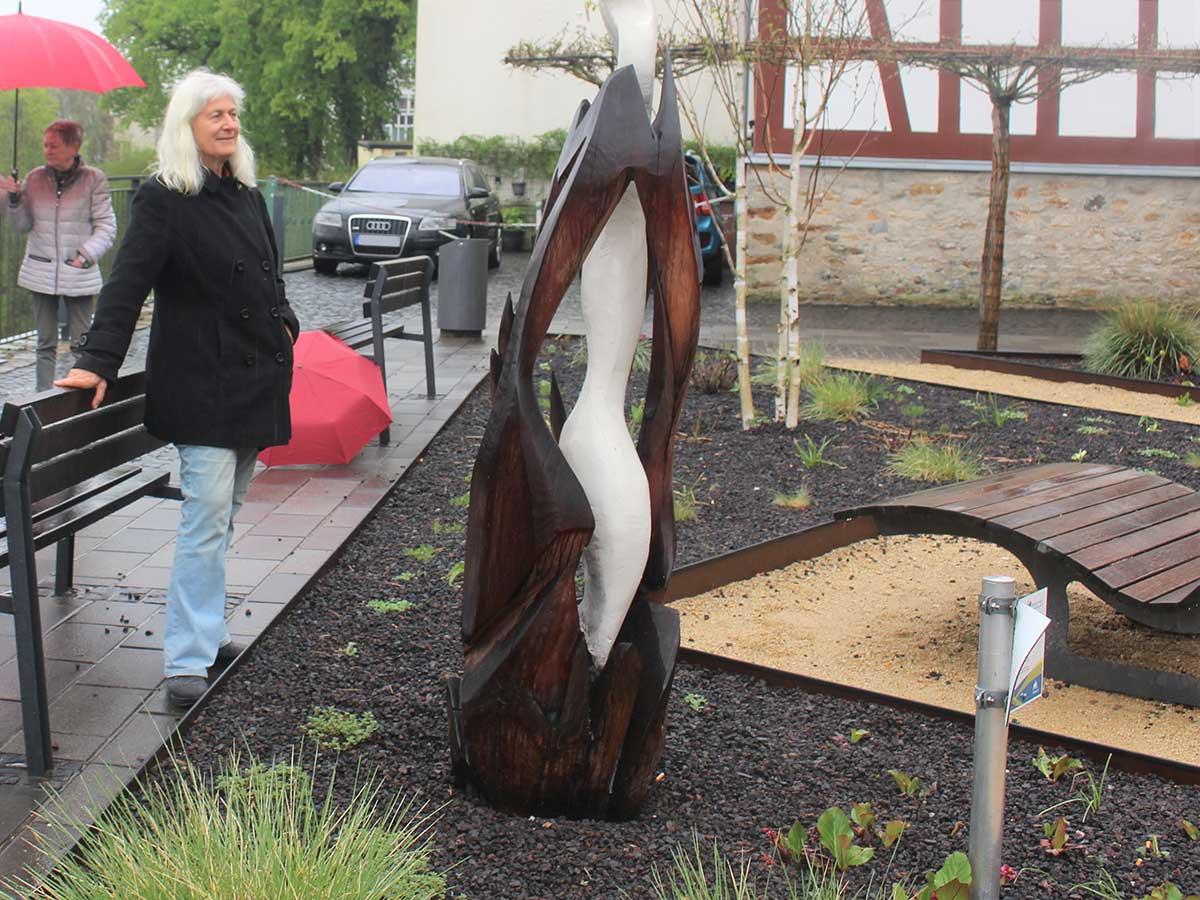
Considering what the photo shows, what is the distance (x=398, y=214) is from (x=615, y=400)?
1581 cm

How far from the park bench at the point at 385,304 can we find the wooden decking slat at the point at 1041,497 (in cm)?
376

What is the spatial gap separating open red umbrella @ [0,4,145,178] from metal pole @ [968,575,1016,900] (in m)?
6.31

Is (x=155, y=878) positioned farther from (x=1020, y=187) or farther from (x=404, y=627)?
(x=1020, y=187)

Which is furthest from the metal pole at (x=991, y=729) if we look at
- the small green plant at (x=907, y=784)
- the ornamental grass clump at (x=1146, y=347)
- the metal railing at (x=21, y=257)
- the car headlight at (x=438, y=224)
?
the car headlight at (x=438, y=224)

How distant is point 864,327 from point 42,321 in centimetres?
880

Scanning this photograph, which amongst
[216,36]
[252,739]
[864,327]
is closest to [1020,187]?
[864,327]

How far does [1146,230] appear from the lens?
16750 mm

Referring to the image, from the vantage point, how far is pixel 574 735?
322 cm

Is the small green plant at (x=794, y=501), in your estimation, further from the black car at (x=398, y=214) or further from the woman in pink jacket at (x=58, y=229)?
the black car at (x=398, y=214)

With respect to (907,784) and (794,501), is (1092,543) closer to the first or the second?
(907,784)

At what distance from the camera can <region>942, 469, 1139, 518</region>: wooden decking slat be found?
4543mm

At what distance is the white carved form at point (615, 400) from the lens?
3.24 metres

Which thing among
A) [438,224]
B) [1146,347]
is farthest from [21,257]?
[1146,347]

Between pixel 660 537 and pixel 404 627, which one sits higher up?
pixel 660 537
